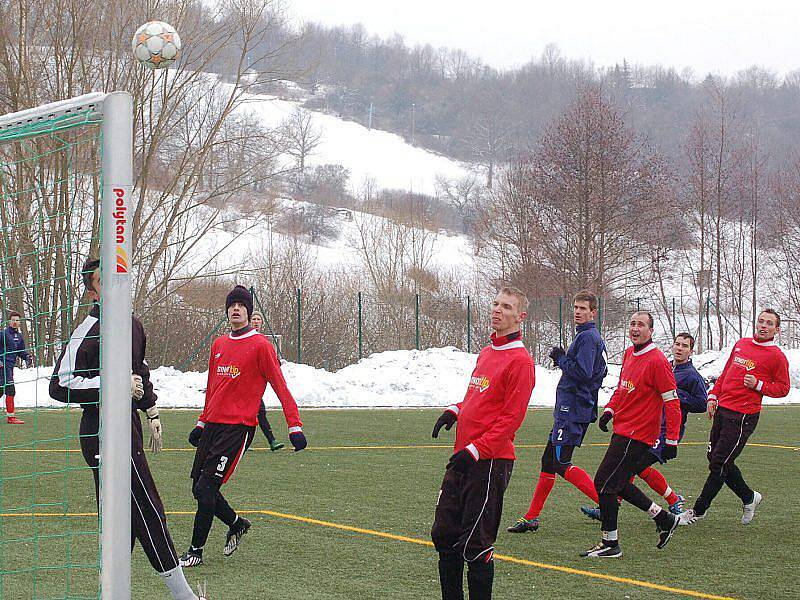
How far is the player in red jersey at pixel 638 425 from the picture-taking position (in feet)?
25.7

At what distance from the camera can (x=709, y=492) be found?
29.8ft

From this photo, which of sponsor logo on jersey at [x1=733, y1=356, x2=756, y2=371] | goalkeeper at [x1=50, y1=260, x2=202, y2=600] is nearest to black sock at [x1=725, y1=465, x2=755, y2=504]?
sponsor logo on jersey at [x1=733, y1=356, x2=756, y2=371]

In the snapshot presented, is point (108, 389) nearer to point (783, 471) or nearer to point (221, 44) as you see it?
point (783, 471)

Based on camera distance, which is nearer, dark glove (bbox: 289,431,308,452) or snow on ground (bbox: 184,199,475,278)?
dark glove (bbox: 289,431,308,452)

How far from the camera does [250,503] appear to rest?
9734mm

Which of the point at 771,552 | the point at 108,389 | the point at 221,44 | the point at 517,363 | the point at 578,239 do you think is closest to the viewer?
the point at 108,389

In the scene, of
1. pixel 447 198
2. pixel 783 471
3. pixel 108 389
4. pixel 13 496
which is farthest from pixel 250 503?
pixel 447 198

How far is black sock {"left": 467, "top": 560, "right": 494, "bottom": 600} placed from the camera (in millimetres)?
5465

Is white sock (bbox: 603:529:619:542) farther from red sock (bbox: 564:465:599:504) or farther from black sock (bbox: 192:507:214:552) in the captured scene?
black sock (bbox: 192:507:214:552)

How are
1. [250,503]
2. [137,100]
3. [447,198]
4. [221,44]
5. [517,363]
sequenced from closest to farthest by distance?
[517,363] → [250,503] → [137,100] → [221,44] → [447,198]

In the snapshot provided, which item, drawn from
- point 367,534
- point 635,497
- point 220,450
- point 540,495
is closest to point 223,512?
point 220,450

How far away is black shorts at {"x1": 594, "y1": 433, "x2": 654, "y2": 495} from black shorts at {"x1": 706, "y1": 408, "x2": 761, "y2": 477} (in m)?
1.30

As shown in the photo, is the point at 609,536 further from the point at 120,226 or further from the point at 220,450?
the point at 120,226

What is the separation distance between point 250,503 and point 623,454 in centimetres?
363
